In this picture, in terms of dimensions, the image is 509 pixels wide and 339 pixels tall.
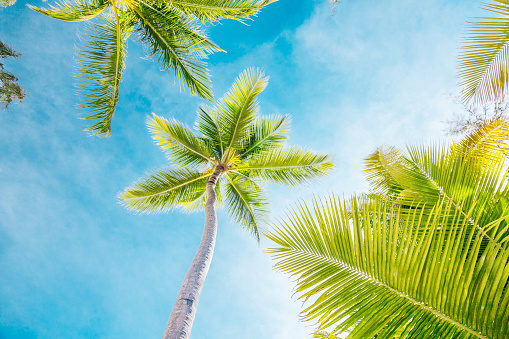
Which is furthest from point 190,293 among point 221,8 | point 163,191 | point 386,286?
point 221,8

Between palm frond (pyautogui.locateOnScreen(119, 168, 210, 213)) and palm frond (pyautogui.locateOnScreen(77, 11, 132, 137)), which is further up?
palm frond (pyautogui.locateOnScreen(77, 11, 132, 137))

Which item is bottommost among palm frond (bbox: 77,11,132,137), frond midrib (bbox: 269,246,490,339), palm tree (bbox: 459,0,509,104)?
frond midrib (bbox: 269,246,490,339)

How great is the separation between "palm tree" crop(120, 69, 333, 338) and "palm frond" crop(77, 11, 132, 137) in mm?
1611

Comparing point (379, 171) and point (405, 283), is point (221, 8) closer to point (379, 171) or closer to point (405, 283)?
point (379, 171)

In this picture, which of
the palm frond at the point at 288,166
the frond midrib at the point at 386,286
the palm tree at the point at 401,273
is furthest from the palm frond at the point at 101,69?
the frond midrib at the point at 386,286

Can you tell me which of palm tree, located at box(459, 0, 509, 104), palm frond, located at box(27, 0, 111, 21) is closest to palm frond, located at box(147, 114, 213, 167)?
palm frond, located at box(27, 0, 111, 21)

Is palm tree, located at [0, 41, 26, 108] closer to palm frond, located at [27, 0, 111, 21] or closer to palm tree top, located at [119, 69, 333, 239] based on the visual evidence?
palm frond, located at [27, 0, 111, 21]

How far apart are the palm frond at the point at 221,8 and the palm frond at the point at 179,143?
2986 millimetres

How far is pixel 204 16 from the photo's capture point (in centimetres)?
677

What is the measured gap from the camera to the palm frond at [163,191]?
7.93 m

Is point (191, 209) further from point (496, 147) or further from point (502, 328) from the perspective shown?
point (502, 328)

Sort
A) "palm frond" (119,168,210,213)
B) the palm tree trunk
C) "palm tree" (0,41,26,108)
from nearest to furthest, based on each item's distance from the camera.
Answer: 1. the palm tree trunk
2. "palm tree" (0,41,26,108)
3. "palm frond" (119,168,210,213)

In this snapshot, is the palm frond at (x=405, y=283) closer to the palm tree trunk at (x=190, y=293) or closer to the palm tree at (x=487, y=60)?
the palm tree trunk at (x=190, y=293)

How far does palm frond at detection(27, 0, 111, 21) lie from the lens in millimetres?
5848
